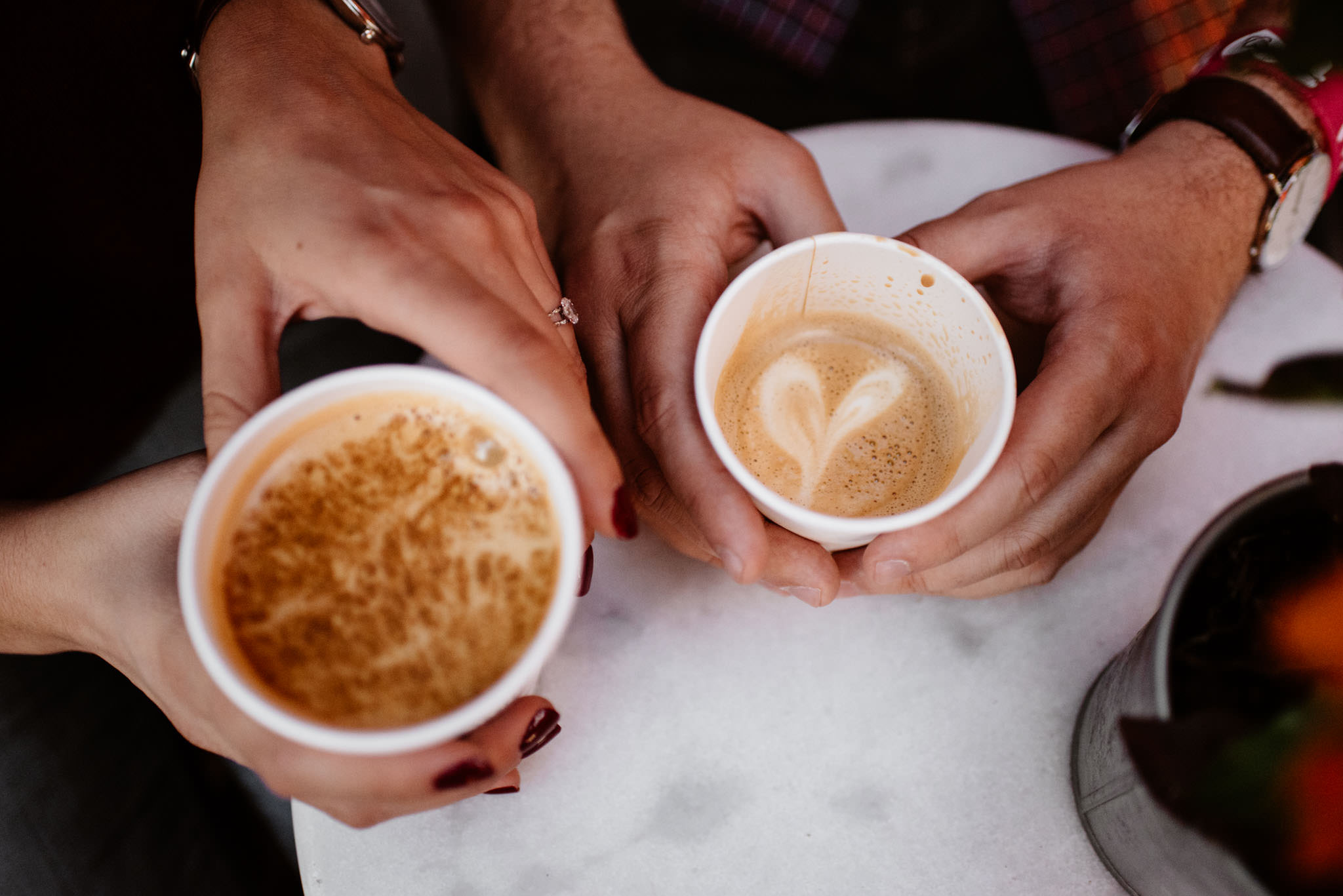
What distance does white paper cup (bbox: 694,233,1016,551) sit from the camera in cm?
78

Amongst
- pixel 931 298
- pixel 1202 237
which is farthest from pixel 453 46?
pixel 1202 237

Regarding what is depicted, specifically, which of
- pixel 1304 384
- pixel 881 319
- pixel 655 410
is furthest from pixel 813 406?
pixel 1304 384

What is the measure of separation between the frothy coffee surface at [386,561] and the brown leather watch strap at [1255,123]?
49.0 inches

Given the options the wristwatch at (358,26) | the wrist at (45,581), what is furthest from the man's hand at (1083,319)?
the wrist at (45,581)

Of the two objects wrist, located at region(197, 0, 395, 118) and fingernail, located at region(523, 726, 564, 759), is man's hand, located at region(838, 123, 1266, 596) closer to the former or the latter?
fingernail, located at region(523, 726, 564, 759)

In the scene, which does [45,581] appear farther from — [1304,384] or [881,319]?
[1304,384]

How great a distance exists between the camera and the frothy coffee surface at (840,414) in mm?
1003

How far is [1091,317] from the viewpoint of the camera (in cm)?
99

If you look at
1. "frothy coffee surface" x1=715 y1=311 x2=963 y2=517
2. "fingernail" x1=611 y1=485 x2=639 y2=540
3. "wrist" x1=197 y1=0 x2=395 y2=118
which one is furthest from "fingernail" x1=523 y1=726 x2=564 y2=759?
"wrist" x1=197 y1=0 x2=395 y2=118

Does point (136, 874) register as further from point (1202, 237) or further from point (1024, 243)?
point (1202, 237)

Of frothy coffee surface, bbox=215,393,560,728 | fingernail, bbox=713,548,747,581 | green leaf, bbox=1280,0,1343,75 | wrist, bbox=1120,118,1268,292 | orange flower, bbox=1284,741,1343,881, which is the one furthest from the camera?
wrist, bbox=1120,118,1268,292

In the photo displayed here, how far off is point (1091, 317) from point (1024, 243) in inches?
5.8

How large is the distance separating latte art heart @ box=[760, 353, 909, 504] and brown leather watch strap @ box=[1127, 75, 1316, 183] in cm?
70

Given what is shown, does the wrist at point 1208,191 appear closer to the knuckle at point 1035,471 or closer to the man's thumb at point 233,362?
the knuckle at point 1035,471
